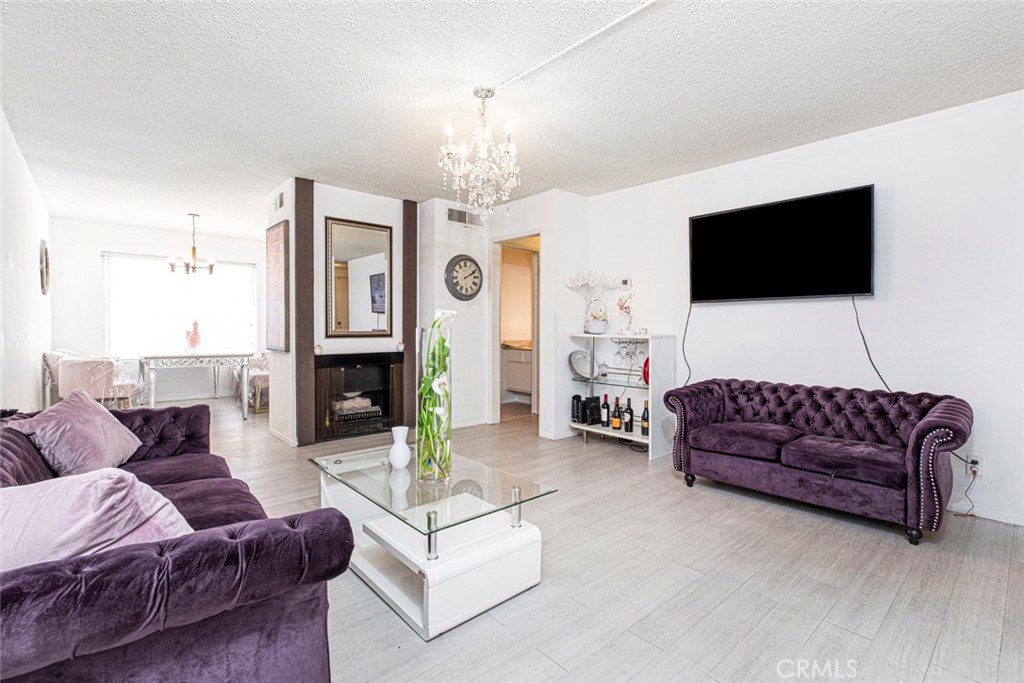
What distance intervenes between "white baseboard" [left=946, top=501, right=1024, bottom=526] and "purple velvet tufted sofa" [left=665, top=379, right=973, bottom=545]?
50 centimetres

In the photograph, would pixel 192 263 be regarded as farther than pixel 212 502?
Yes

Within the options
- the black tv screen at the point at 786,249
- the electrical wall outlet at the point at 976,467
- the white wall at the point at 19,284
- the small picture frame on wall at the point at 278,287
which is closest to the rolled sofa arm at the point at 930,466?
the electrical wall outlet at the point at 976,467

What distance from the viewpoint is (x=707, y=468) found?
11.7 feet

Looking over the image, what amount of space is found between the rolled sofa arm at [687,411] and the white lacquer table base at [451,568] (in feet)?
5.83

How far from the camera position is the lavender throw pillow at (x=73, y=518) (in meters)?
0.99

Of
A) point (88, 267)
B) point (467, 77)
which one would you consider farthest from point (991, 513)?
point (88, 267)

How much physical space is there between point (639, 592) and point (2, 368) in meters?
4.14

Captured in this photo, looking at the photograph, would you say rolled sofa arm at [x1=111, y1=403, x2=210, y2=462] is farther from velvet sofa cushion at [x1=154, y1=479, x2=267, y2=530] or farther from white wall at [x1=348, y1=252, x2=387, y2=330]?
white wall at [x1=348, y1=252, x2=387, y2=330]

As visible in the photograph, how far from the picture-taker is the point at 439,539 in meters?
2.16

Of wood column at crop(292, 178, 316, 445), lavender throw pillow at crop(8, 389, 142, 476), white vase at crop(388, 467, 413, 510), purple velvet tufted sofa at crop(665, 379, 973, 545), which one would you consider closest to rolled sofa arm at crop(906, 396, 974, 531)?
purple velvet tufted sofa at crop(665, 379, 973, 545)

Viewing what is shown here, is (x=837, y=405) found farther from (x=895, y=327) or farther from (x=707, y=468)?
(x=707, y=468)

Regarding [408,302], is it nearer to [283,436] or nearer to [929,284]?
[283,436]

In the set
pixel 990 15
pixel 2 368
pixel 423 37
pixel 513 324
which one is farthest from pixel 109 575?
pixel 513 324

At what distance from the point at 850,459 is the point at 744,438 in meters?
0.62
